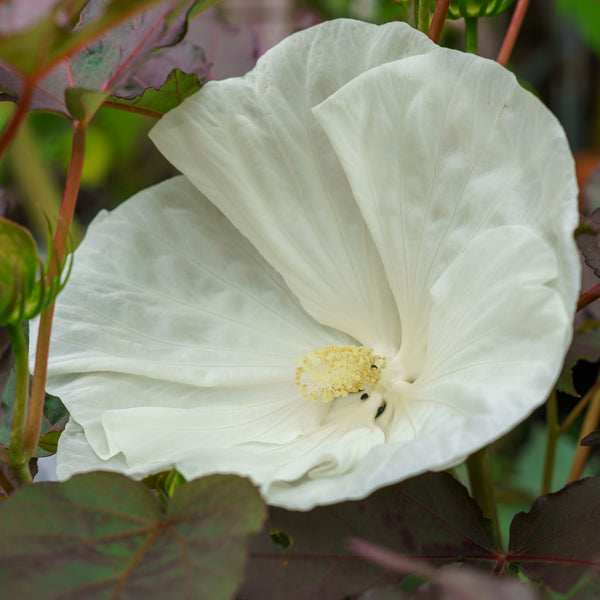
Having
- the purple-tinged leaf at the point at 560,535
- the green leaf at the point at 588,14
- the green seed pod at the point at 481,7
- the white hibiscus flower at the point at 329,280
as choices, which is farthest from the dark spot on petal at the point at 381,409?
the green leaf at the point at 588,14

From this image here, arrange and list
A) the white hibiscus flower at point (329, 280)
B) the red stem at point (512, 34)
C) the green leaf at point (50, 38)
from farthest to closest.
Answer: the red stem at point (512, 34)
the white hibiscus flower at point (329, 280)
the green leaf at point (50, 38)

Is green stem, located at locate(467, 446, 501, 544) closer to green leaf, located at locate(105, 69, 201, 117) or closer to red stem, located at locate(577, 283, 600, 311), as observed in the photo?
red stem, located at locate(577, 283, 600, 311)

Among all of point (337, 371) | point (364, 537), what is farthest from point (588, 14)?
point (364, 537)

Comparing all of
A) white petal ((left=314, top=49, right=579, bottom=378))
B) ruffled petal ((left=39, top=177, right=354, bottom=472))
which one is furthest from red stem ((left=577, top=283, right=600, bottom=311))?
ruffled petal ((left=39, top=177, right=354, bottom=472))

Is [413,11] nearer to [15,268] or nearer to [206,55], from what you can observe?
[206,55]

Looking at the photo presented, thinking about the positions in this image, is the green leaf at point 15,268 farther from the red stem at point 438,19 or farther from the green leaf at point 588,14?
the green leaf at point 588,14

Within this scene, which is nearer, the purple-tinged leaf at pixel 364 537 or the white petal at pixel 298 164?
the purple-tinged leaf at pixel 364 537
